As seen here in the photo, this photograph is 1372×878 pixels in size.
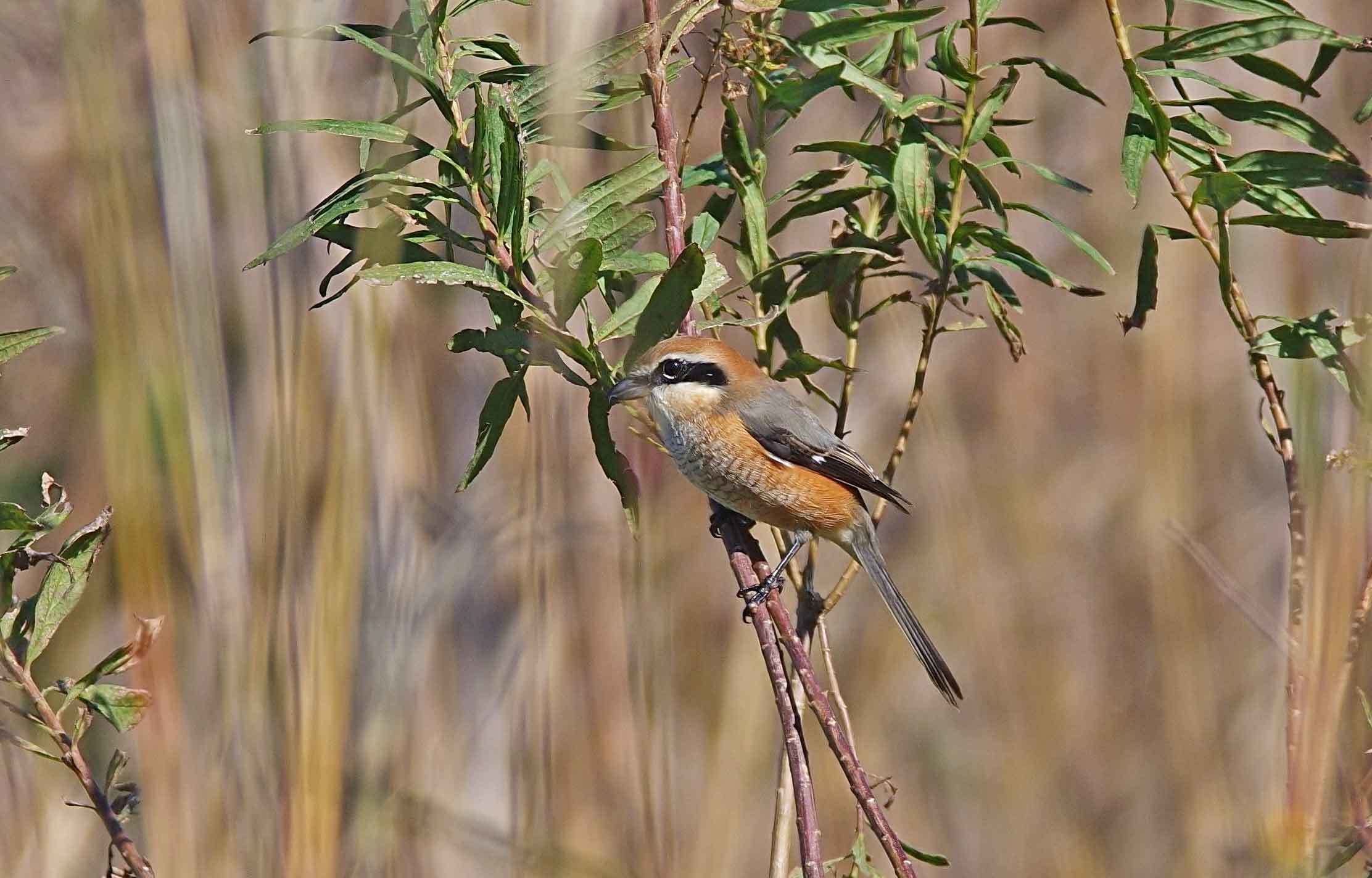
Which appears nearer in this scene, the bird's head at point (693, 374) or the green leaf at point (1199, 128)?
the green leaf at point (1199, 128)

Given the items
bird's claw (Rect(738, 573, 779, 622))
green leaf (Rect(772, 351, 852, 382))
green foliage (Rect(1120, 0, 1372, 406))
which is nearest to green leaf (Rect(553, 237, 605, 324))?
green leaf (Rect(772, 351, 852, 382))

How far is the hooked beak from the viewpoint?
140 centimetres

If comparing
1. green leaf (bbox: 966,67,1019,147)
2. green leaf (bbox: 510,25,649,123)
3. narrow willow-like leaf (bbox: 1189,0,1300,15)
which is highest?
narrow willow-like leaf (bbox: 1189,0,1300,15)

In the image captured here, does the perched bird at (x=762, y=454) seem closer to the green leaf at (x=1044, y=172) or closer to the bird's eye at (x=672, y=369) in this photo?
the bird's eye at (x=672, y=369)

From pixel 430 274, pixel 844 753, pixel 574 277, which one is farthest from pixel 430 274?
pixel 844 753

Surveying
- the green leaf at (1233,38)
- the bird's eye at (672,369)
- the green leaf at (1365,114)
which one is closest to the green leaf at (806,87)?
the green leaf at (1233,38)

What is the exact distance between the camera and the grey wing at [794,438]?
2066 mm

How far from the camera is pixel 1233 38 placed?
1325mm

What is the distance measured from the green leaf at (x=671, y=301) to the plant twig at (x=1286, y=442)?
1.69 feet

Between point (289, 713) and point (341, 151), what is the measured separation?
119 centimetres

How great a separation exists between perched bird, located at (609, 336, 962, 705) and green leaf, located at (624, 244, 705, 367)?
621 millimetres

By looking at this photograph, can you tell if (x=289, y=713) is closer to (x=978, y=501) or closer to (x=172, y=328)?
(x=172, y=328)

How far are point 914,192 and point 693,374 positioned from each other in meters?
0.80

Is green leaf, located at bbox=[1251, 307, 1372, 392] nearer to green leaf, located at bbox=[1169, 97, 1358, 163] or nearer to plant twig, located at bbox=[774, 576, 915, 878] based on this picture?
green leaf, located at bbox=[1169, 97, 1358, 163]
